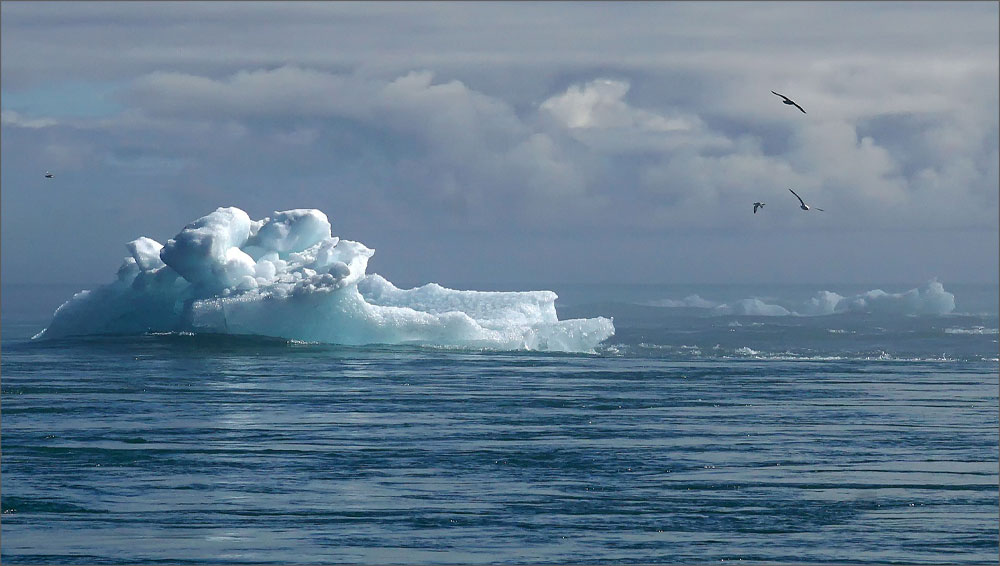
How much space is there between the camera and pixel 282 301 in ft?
144

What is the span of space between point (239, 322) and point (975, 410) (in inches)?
940

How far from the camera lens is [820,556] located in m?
16.3

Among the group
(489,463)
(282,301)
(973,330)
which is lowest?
(489,463)

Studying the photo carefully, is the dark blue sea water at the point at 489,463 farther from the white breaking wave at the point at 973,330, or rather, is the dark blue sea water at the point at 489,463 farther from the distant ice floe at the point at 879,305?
the distant ice floe at the point at 879,305

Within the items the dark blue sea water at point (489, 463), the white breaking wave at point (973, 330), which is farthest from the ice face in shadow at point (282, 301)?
the white breaking wave at point (973, 330)

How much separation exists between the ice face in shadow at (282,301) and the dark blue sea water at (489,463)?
2.95 meters

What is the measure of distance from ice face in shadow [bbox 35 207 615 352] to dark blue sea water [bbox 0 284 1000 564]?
2954 mm

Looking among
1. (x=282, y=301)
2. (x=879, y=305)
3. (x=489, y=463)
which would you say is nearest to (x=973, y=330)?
(x=879, y=305)

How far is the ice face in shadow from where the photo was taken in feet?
143

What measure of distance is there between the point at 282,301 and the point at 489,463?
22598 mm

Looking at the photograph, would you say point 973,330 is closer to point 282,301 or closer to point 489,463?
point 282,301

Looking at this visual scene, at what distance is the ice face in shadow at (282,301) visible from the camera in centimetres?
4366

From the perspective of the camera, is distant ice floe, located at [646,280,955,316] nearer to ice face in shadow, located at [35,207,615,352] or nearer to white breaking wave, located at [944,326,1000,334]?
white breaking wave, located at [944,326,1000,334]

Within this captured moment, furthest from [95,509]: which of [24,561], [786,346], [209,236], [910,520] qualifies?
[786,346]
